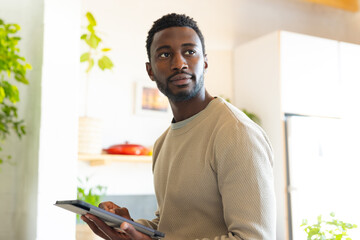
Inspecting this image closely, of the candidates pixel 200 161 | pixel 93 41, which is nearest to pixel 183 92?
pixel 200 161

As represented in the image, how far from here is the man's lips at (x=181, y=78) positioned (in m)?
1.13

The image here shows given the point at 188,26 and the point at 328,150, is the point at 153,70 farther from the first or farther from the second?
the point at 328,150

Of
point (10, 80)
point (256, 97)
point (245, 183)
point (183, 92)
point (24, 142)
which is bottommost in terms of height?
point (245, 183)

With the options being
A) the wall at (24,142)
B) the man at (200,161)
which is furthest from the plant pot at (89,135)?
the man at (200,161)

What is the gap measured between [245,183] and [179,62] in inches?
14.1

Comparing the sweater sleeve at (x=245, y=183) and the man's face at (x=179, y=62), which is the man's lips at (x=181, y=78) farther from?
the sweater sleeve at (x=245, y=183)

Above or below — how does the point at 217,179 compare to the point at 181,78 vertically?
below

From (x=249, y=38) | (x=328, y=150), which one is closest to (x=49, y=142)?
(x=328, y=150)

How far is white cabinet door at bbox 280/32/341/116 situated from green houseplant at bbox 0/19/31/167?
2497mm

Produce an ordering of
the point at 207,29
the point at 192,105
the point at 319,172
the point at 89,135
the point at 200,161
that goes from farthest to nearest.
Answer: the point at 207,29, the point at 319,172, the point at 89,135, the point at 192,105, the point at 200,161

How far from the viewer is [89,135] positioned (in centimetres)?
A: 320

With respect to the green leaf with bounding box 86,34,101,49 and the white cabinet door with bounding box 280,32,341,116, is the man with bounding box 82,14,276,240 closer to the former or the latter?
the green leaf with bounding box 86,34,101,49

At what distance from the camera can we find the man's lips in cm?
113

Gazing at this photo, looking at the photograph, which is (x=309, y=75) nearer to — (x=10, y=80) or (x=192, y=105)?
(x=10, y=80)
